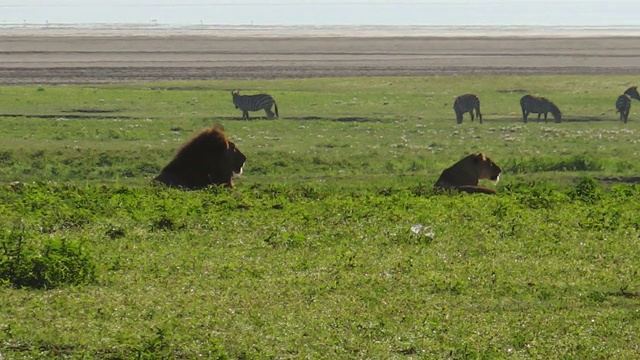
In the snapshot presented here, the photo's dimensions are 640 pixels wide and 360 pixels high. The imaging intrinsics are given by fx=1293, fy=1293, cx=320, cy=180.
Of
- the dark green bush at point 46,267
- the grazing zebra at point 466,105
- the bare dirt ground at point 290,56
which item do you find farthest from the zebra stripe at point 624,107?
the dark green bush at point 46,267

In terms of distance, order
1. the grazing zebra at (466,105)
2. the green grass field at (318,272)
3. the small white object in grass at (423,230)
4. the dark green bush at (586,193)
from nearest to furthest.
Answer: the green grass field at (318,272)
the small white object in grass at (423,230)
the dark green bush at (586,193)
the grazing zebra at (466,105)

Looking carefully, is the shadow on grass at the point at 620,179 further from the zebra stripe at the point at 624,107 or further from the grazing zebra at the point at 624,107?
the zebra stripe at the point at 624,107

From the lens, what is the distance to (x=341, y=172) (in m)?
24.2

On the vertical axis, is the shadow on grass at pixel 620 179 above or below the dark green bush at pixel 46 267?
below

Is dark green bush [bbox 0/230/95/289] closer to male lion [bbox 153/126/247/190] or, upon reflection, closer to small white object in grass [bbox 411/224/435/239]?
small white object in grass [bbox 411/224/435/239]

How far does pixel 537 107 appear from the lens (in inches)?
1436

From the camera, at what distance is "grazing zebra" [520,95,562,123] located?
36.5 meters

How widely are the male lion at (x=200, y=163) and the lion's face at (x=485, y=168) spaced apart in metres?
3.42

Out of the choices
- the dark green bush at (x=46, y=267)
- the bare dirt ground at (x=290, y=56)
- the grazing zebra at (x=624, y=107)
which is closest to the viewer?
the dark green bush at (x=46, y=267)

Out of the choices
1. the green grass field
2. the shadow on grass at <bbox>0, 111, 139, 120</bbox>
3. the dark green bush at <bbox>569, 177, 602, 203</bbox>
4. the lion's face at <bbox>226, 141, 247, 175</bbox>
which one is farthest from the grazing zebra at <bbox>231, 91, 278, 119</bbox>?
the dark green bush at <bbox>569, 177, 602, 203</bbox>

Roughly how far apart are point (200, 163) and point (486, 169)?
402 centimetres

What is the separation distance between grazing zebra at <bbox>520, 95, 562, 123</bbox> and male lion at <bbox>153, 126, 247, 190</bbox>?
2204cm

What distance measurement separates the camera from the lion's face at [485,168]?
55.3ft

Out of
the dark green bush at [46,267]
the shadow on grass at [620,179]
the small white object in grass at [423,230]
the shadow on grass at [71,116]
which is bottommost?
the shadow on grass at [71,116]
